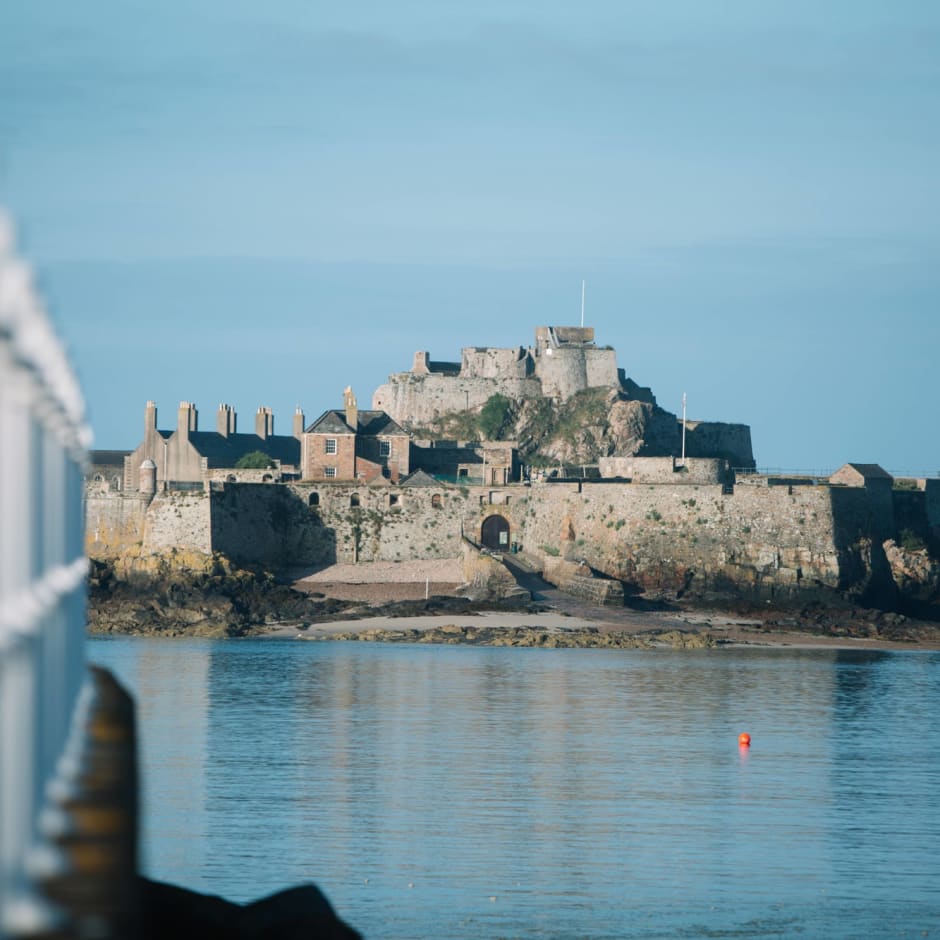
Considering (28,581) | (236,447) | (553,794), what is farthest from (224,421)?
(28,581)

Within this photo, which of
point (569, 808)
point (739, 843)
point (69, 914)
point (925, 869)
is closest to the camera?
point (69, 914)

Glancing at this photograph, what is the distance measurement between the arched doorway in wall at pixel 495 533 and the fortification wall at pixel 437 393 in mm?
13326

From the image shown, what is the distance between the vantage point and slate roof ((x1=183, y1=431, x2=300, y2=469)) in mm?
70375

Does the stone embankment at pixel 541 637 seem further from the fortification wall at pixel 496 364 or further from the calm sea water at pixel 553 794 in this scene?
the fortification wall at pixel 496 364

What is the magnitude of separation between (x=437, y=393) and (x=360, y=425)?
10201mm

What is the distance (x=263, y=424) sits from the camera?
75.8m

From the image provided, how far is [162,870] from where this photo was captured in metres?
16.6

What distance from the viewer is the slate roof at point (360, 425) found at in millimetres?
57969

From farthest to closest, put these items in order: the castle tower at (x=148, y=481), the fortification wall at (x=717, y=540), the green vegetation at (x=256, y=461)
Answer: the green vegetation at (x=256, y=461)
the castle tower at (x=148, y=481)
the fortification wall at (x=717, y=540)

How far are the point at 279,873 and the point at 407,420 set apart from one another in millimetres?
52779

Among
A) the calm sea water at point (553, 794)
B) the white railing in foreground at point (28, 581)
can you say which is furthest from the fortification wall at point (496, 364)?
the white railing in foreground at point (28, 581)

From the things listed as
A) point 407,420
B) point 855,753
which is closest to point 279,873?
point 855,753

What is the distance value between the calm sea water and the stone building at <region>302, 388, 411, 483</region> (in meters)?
16.6

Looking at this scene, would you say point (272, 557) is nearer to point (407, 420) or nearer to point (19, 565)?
point (407, 420)
